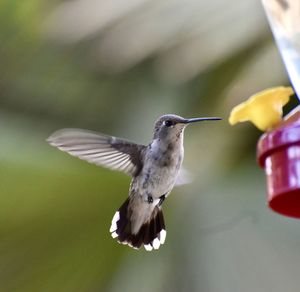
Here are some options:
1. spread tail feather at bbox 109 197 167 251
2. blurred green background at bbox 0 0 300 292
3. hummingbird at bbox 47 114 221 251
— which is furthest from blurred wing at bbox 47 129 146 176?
blurred green background at bbox 0 0 300 292

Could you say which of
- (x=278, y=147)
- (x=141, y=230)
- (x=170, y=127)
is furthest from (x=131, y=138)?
(x=278, y=147)

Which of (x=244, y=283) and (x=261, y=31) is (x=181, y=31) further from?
(x=244, y=283)

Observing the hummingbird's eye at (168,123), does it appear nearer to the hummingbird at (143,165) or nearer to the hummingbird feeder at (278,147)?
the hummingbird at (143,165)

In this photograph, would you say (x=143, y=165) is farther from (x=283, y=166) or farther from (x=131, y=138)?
(x=131, y=138)

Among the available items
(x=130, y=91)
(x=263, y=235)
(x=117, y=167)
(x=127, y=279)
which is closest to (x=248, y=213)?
(x=263, y=235)

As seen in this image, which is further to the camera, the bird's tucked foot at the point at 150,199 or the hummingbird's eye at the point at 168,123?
the bird's tucked foot at the point at 150,199

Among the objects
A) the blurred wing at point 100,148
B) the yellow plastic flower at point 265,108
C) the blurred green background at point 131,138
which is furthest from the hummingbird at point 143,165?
the blurred green background at point 131,138

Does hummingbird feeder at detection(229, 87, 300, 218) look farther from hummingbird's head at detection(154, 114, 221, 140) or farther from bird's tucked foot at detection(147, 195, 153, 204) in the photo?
bird's tucked foot at detection(147, 195, 153, 204)
